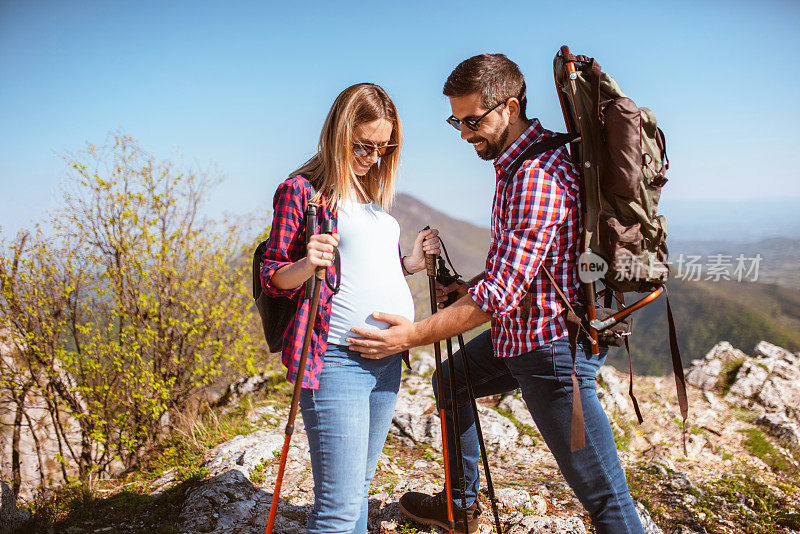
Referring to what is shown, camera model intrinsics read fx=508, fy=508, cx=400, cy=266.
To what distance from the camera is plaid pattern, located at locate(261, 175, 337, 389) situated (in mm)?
2230

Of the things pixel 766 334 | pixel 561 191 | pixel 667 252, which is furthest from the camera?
pixel 766 334

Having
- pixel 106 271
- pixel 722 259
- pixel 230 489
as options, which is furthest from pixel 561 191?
pixel 106 271

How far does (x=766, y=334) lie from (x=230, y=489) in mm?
20406

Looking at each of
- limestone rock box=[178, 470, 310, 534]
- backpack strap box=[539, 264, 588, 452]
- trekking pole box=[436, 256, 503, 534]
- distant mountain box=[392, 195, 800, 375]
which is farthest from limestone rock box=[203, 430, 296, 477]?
distant mountain box=[392, 195, 800, 375]

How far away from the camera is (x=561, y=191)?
2.18 metres

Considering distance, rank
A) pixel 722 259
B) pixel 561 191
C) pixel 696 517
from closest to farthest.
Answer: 1. pixel 561 191
2. pixel 696 517
3. pixel 722 259

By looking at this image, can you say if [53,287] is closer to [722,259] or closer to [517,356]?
[517,356]

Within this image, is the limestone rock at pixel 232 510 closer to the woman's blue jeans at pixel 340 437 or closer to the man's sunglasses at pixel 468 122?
the woman's blue jeans at pixel 340 437

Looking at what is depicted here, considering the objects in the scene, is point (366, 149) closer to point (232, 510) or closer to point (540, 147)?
point (540, 147)

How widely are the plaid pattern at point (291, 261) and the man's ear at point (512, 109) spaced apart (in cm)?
100

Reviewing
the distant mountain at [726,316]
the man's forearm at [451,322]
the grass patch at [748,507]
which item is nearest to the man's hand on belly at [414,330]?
the man's forearm at [451,322]

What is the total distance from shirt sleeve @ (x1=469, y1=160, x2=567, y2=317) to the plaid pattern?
71cm

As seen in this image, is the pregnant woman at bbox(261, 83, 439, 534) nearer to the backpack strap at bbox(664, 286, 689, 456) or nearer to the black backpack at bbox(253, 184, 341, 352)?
the black backpack at bbox(253, 184, 341, 352)

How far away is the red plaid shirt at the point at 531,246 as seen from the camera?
2143 mm
